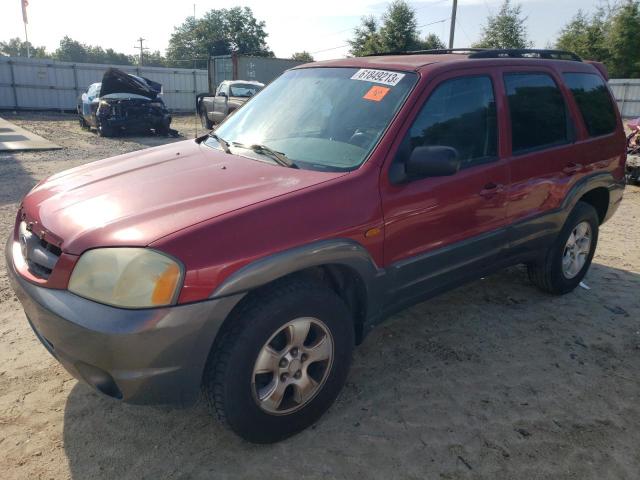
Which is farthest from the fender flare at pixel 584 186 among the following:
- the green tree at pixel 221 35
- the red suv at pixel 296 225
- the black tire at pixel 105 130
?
the green tree at pixel 221 35

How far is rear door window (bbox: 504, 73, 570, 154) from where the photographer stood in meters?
Result: 3.51

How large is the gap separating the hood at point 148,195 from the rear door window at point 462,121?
0.68 m

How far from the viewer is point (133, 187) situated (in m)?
2.69

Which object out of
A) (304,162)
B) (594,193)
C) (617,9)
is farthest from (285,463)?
(617,9)

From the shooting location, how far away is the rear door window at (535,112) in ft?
11.5

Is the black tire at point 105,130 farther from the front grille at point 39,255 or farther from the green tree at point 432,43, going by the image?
the green tree at point 432,43

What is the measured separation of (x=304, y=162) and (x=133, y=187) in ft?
2.98

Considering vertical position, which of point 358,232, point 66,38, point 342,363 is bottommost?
point 342,363

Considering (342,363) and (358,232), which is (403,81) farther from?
(342,363)

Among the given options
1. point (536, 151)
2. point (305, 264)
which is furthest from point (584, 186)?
point (305, 264)

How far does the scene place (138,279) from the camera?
2068 mm

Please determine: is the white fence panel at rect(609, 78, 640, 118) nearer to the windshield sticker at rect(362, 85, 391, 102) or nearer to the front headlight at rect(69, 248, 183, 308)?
the windshield sticker at rect(362, 85, 391, 102)

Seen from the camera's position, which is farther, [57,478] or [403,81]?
[403,81]

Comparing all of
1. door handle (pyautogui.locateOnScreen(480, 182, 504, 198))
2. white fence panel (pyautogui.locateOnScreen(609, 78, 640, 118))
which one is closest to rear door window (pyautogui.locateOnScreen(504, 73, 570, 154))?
door handle (pyautogui.locateOnScreen(480, 182, 504, 198))
